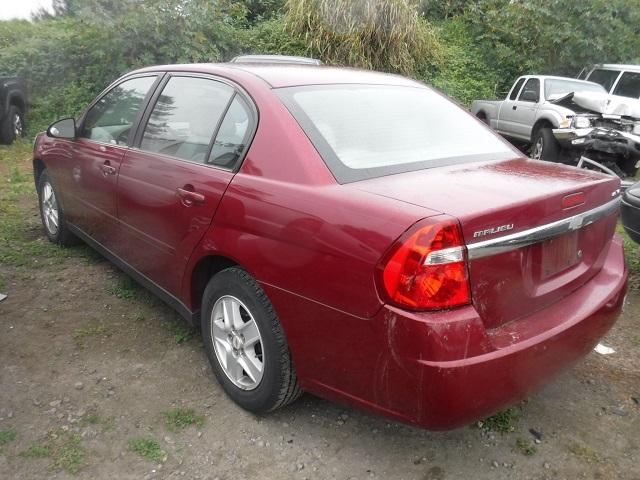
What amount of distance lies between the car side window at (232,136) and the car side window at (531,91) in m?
8.77

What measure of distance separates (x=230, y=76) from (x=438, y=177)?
1221mm

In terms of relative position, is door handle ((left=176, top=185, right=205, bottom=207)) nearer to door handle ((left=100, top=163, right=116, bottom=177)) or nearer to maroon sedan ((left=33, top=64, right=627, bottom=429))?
maroon sedan ((left=33, top=64, right=627, bottom=429))

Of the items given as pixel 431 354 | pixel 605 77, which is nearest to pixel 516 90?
pixel 605 77

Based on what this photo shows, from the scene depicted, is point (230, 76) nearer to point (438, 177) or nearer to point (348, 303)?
point (438, 177)

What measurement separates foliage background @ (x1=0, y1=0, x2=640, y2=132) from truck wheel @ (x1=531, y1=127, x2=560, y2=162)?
4222 mm

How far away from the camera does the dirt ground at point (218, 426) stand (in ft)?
7.86

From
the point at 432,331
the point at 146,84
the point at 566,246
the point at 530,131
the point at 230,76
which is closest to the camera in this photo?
the point at 432,331

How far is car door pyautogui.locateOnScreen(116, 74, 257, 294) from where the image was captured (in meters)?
2.73

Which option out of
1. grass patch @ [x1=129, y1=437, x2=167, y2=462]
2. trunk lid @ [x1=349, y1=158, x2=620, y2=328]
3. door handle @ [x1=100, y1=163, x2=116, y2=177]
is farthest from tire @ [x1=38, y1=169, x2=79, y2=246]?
trunk lid @ [x1=349, y1=158, x2=620, y2=328]

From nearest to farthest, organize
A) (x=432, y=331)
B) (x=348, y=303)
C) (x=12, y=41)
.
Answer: (x=432, y=331), (x=348, y=303), (x=12, y=41)

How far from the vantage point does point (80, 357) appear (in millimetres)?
3223

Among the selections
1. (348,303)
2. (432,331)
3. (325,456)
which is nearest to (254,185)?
(348,303)

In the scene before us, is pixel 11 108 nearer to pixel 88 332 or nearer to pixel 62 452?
pixel 88 332

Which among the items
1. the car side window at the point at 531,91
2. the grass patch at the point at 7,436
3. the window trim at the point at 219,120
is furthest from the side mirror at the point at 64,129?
the car side window at the point at 531,91
